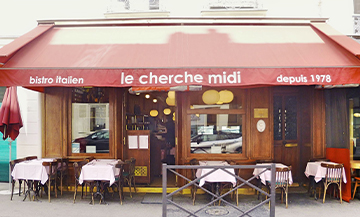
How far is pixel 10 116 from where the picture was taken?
7.16 meters

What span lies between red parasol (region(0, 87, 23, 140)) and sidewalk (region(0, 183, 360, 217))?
157 cm

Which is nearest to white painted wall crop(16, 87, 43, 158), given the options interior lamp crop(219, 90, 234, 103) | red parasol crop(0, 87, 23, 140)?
red parasol crop(0, 87, 23, 140)

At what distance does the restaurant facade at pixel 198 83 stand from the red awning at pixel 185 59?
19mm

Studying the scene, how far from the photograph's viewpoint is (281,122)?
8508 millimetres

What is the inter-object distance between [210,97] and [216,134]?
1021 mm

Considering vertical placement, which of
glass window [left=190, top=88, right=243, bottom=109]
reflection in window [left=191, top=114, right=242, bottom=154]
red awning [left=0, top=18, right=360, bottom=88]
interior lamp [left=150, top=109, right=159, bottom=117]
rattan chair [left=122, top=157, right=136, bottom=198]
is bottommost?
rattan chair [left=122, top=157, right=136, bottom=198]

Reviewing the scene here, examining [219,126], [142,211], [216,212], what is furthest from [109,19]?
[216,212]

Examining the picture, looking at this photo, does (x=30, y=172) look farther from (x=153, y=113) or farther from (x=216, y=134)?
(x=153, y=113)

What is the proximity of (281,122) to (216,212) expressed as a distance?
3718 millimetres

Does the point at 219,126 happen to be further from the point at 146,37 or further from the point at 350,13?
the point at 350,13

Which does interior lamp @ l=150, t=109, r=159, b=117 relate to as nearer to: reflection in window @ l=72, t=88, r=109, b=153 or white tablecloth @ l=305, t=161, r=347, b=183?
reflection in window @ l=72, t=88, r=109, b=153

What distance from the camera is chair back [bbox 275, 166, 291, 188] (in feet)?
21.0

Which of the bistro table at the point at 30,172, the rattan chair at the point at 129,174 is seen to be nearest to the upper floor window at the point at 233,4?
the rattan chair at the point at 129,174

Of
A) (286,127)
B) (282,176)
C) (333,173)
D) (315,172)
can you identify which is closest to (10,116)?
(282,176)
